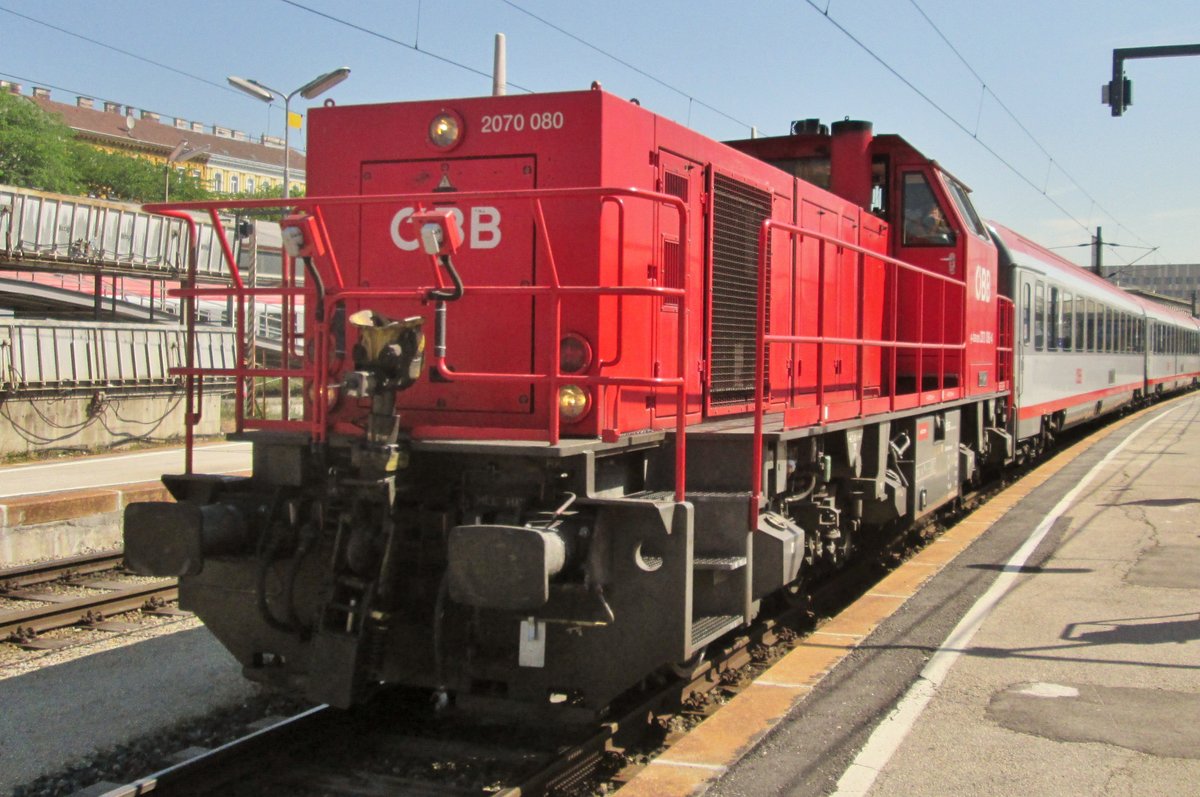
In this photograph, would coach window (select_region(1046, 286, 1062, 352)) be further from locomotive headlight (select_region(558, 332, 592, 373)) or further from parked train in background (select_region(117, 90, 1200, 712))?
locomotive headlight (select_region(558, 332, 592, 373))

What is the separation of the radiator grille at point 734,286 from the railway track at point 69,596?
4244 millimetres

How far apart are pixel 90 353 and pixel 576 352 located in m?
14.9

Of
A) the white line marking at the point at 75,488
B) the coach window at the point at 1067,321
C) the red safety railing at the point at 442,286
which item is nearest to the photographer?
the red safety railing at the point at 442,286

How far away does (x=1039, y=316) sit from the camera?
1537 centimetres

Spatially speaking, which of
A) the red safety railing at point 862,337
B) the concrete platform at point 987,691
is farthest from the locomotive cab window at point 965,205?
the concrete platform at point 987,691

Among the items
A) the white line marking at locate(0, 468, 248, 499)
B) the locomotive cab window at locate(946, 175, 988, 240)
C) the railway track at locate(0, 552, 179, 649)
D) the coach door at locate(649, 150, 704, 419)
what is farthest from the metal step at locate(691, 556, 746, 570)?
the white line marking at locate(0, 468, 248, 499)

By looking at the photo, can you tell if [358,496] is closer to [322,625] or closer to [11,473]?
[322,625]

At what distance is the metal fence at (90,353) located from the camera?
15.9 meters

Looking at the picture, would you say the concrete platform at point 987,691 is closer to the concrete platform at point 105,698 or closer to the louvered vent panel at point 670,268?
the louvered vent panel at point 670,268

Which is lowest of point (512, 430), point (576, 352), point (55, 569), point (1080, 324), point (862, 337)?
point (55, 569)

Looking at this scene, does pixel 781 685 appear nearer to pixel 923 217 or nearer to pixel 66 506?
pixel 923 217

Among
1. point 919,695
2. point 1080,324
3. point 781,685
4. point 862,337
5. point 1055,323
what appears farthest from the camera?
point 1080,324

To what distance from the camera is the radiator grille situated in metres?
6.24

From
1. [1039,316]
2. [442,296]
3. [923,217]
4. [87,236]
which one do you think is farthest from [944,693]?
[87,236]
